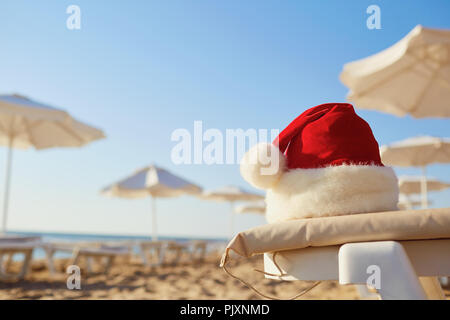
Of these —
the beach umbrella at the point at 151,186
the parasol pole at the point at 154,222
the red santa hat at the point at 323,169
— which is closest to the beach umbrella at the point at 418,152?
the beach umbrella at the point at 151,186

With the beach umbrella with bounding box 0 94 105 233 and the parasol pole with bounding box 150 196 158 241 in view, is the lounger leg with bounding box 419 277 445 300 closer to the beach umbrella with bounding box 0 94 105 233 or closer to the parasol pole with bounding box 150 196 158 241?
the beach umbrella with bounding box 0 94 105 233

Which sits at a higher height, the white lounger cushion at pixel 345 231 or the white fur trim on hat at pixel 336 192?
the white fur trim on hat at pixel 336 192

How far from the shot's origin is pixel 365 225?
1.20 meters

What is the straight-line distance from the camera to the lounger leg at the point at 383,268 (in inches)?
43.0

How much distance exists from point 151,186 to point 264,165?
24.7 feet

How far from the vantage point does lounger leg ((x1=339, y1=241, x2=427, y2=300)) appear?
109 centimetres

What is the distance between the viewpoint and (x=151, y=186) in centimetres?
878

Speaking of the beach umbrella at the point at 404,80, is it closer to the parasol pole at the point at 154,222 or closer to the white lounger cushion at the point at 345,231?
the white lounger cushion at the point at 345,231

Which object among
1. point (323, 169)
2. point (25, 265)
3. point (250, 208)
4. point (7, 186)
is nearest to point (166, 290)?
point (25, 265)

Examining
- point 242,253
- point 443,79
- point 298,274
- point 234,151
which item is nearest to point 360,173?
point 298,274

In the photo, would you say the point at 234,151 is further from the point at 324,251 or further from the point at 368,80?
the point at 368,80

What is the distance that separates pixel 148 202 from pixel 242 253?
9.35 meters

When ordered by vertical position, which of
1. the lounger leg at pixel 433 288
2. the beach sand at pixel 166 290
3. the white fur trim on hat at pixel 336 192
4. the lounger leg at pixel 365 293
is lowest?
the beach sand at pixel 166 290
